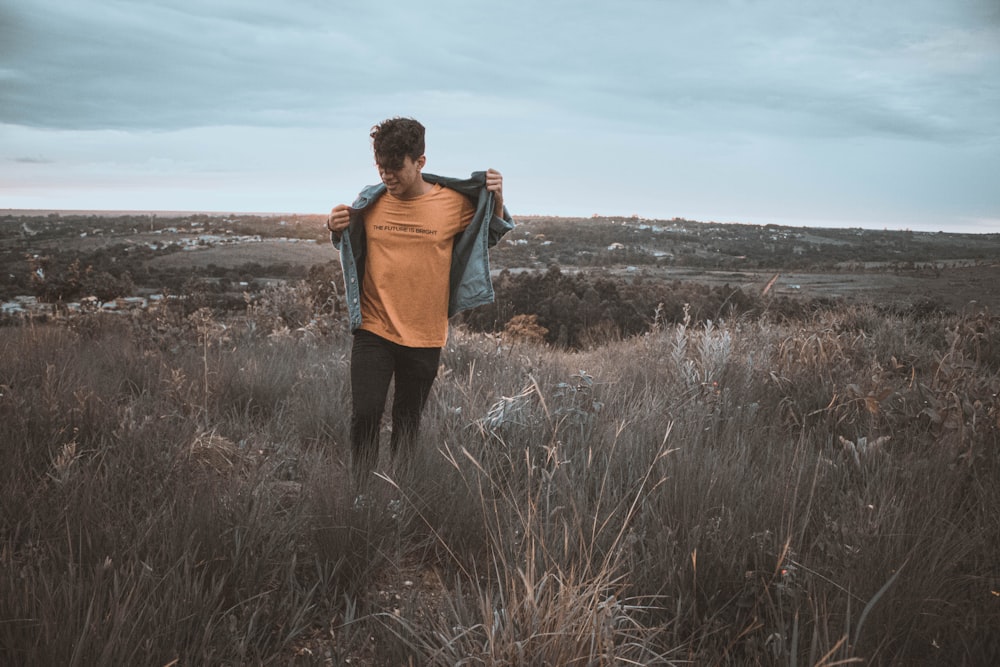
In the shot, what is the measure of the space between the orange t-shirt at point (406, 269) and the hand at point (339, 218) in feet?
0.39

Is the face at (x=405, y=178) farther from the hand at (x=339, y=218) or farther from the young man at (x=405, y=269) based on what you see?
the hand at (x=339, y=218)

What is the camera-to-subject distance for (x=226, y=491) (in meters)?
2.57

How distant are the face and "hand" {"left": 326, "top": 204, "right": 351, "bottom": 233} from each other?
0.26 metres

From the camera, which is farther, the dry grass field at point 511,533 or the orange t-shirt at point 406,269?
the orange t-shirt at point 406,269

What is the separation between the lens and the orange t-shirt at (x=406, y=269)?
10.7ft

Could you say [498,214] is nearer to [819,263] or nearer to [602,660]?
[602,660]

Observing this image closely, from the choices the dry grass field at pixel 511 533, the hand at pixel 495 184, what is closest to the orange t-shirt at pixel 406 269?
the hand at pixel 495 184

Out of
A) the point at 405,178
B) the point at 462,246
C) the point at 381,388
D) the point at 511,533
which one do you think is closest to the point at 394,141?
the point at 405,178

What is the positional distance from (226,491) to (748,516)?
7.17 feet

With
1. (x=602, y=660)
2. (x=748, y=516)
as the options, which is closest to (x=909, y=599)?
(x=748, y=516)

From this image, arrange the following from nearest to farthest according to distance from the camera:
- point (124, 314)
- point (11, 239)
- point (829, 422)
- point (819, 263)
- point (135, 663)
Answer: point (135, 663)
point (829, 422)
point (124, 314)
point (819, 263)
point (11, 239)

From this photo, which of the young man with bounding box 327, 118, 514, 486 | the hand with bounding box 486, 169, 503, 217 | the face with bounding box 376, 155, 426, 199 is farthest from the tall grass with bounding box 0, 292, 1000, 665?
the face with bounding box 376, 155, 426, 199

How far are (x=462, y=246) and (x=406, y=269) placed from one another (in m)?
0.41

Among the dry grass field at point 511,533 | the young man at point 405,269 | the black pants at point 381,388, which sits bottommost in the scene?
the dry grass field at point 511,533
